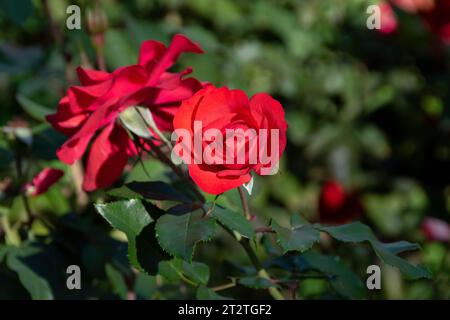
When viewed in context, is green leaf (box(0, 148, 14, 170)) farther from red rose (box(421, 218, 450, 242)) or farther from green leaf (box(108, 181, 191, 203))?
red rose (box(421, 218, 450, 242))

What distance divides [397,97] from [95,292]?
4.54 feet

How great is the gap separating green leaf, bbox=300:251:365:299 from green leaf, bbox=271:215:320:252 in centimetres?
14

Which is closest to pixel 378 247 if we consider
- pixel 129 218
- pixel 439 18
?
pixel 129 218

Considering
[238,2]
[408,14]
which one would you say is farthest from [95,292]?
[238,2]

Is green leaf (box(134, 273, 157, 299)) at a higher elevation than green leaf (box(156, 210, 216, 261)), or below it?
below

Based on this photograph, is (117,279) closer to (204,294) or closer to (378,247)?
(204,294)

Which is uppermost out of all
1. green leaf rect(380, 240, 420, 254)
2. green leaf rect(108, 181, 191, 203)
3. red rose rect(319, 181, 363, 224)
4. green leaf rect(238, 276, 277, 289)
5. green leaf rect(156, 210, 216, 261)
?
green leaf rect(108, 181, 191, 203)

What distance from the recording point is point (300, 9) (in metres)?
2.45

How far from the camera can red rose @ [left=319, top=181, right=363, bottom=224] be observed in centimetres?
188

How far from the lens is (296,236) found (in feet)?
2.54

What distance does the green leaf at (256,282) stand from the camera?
2.76 feet

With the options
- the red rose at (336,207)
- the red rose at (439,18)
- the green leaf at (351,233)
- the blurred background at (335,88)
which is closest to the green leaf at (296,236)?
the green leaf at (351,233)

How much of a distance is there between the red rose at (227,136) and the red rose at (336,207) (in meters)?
1.15

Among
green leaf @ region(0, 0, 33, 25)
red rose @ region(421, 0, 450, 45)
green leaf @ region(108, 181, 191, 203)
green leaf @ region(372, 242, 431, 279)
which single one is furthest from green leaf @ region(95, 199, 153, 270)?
red rose @ region(421, 0, 450, 45)
